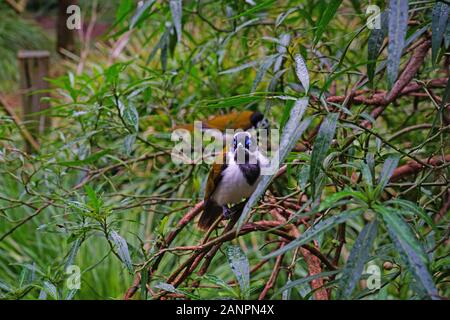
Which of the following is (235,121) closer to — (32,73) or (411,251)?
(32,73)

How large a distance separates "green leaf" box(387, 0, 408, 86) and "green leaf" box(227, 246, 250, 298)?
1.35ft

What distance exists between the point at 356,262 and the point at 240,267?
0.31 metres

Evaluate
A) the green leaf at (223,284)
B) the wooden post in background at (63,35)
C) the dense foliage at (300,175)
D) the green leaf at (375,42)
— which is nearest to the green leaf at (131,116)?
the dense foliage at (300,175)

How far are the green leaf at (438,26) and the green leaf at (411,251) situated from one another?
0.84ft

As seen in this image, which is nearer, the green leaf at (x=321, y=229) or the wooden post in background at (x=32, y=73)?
the green leaf at (x=321, y=229)

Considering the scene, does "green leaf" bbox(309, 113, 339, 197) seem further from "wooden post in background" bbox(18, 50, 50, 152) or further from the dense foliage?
"wooden post in background" bbox(18, 50, 50, 152)

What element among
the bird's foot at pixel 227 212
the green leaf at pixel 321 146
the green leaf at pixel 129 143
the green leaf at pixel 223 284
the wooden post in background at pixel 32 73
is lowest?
the green leaf at pixel 223 284

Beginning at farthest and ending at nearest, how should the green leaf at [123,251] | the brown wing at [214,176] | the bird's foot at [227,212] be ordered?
the brown wing at [214,176]
the bird's foot at [227,212]
the green leaf at [123,251]

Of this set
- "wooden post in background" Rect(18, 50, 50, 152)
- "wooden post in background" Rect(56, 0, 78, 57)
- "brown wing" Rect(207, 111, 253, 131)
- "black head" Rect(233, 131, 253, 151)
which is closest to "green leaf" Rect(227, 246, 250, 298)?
"black head" Rect(233, 131, 253, 151)

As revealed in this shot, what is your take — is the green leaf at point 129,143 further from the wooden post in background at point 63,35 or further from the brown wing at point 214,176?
the wooden post in background at point 63,35

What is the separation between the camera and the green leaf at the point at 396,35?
0.65 metres

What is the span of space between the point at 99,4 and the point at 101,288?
21.0ft
